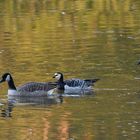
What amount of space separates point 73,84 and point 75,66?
2.81 metres

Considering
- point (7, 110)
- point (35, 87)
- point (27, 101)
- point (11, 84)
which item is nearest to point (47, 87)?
point (35, 87)

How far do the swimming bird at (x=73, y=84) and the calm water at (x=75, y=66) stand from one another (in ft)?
0.75

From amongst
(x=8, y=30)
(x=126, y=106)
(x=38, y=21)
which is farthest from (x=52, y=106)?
(x=38, y=21)

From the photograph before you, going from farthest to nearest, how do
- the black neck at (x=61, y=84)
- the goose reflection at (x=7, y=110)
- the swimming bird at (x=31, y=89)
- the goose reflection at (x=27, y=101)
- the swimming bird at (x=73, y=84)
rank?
the black neck at (x=61, y=84) → the swimming bird at (x=73, y=84) → the swimming bird at (x=31, y=89) → the goose reflection at (x=27, y=101) → the goose reflection at (x=7, y=110)

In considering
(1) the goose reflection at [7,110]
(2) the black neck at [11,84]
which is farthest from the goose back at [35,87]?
(1) the goose reflection at [7,110]

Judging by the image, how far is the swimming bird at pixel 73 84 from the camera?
18.9 metres

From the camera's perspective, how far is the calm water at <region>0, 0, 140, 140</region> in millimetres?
14719

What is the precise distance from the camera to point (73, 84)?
62.4 feet

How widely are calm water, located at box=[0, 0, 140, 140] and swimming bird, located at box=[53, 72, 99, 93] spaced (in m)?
0.23

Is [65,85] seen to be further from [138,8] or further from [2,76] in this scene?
[138,8]

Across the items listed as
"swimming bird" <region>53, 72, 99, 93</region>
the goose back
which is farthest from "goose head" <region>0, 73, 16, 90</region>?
"swimming bird" <region>53, 72, 99, 93</region>

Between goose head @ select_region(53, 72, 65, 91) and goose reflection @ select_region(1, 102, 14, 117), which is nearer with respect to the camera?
goose reflection @ select_region(1, 102, 14, 117)

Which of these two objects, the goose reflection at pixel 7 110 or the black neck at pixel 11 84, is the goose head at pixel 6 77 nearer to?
the black neck at pixel 11 84

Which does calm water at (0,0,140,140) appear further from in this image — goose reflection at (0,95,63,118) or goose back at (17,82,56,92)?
goose back at (17,82,56,92)
